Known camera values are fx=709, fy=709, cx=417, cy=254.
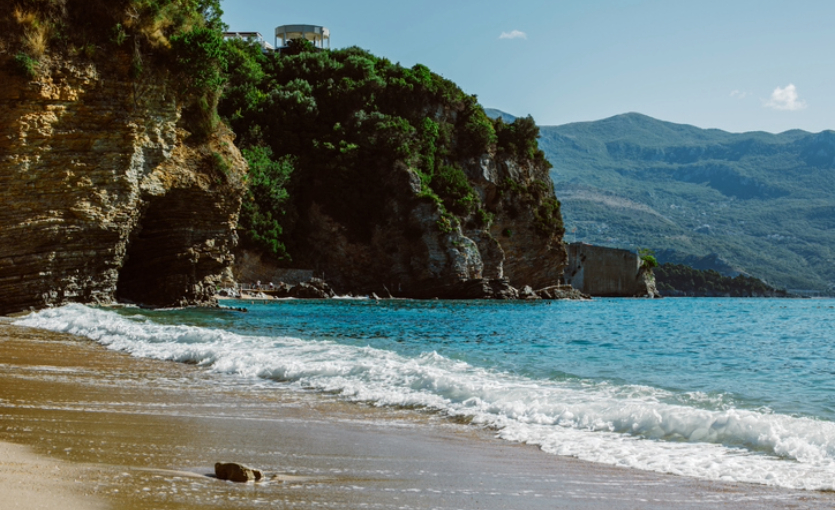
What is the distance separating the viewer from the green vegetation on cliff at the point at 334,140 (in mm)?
57125

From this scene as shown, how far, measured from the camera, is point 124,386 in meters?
9.20

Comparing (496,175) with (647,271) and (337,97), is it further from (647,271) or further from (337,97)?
(647,271)

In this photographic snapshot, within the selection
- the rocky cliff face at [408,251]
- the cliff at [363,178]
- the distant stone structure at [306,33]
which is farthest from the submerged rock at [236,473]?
the distant stone structure at [306,33]

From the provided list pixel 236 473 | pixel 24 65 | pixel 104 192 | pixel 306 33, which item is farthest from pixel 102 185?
pixel 306 33

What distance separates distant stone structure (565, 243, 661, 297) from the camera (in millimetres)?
87000

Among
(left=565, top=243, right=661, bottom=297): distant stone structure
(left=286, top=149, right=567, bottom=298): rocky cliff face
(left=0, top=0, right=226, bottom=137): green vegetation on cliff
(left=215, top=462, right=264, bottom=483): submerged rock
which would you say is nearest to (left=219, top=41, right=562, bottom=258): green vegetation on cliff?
(left=286, top=149, right=567, bottom=298): rocky cliff face

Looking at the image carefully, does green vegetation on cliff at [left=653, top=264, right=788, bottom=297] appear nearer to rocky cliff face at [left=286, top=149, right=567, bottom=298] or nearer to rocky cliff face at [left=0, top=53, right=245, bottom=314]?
rocky cliff face at [left=286, top=149, right=567, bottom=298]

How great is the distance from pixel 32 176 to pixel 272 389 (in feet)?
57.1

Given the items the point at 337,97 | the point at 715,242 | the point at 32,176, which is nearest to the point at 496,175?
the point at 337,97

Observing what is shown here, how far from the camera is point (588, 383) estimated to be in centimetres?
1007

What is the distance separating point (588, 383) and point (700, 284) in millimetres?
138546

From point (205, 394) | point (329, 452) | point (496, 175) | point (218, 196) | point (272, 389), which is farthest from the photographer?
point (496, 175)

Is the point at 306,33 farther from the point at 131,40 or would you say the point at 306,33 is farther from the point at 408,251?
the point at 131,40

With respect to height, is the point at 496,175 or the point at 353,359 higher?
the point at 496,175
